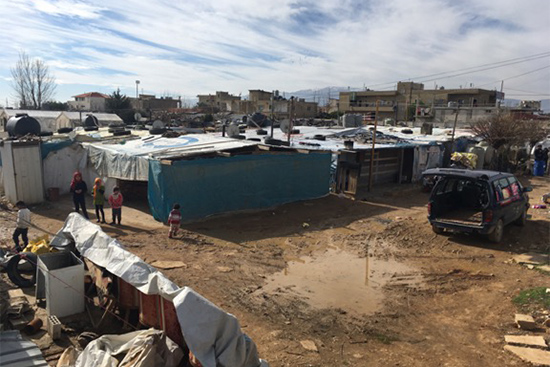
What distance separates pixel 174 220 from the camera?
1077 centimetres

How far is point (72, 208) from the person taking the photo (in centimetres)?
1410

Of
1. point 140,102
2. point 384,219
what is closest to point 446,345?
point 384,219

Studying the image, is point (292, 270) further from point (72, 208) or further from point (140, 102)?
point (140, 102)

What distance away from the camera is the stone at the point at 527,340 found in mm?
5672

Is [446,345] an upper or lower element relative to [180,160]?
lower

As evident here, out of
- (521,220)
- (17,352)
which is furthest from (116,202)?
(521,220)

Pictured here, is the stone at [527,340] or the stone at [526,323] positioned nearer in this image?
the stone at [527,340]

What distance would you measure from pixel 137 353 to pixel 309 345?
2.51 m

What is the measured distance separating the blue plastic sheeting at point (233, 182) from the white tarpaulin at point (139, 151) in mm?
816

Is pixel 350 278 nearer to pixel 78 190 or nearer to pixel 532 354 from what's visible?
pixel 532 354

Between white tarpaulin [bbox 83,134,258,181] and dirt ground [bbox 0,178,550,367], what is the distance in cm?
145

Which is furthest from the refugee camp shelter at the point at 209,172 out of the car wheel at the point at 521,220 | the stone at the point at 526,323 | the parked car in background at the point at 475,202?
the stone at the point at 526,323

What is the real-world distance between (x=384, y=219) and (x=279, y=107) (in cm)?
4837

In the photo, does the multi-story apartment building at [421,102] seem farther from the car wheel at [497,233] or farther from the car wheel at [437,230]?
the car wheel at [497,233]
